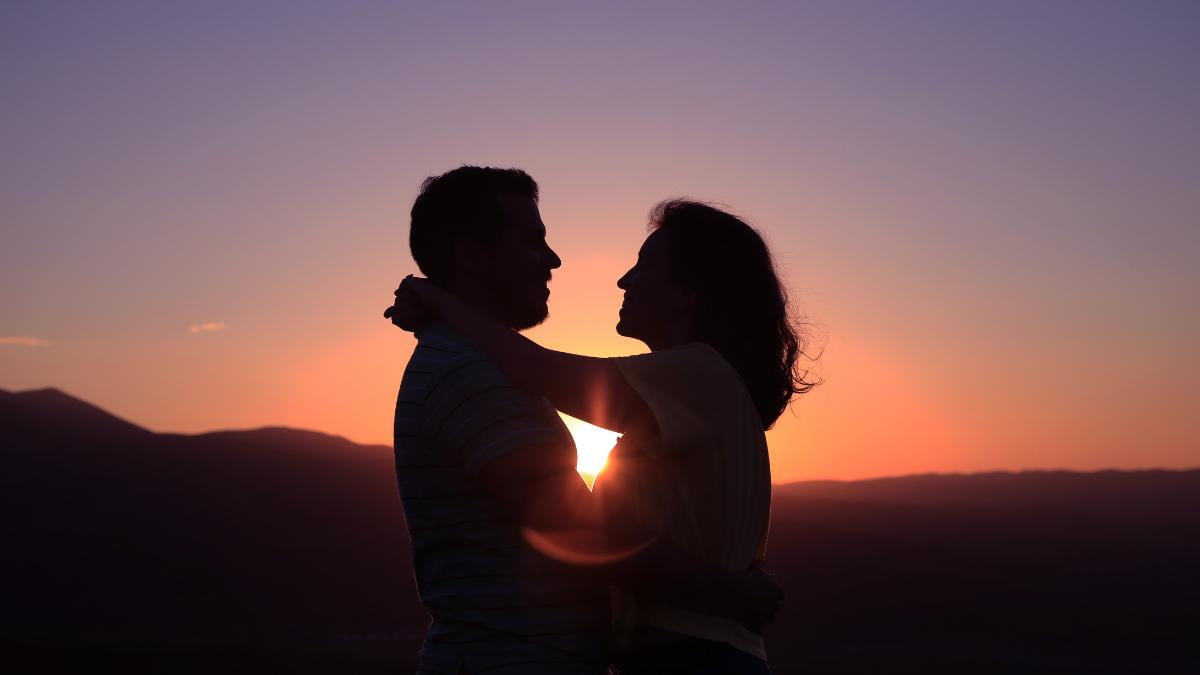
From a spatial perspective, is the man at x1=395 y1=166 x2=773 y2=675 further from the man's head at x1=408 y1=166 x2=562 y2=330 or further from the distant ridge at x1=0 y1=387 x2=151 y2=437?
the distant ridge at x1=0 y1=387 x2=151 y2=437

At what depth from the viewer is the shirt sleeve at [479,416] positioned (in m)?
2.82

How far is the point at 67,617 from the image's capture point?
31156mm

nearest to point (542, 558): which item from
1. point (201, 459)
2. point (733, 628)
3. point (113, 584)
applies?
point (733, 628)

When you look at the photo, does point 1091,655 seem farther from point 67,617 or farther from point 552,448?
point 552,448

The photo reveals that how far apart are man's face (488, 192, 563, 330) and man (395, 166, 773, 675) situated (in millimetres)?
355

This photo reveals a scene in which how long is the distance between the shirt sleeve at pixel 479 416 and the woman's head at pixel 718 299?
1.84 feet

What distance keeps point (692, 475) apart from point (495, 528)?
1.67ft

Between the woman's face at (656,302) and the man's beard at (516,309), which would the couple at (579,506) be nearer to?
the woman's face at (656,302)

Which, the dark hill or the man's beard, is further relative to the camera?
the dark hill

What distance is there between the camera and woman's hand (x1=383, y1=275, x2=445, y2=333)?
3303mm

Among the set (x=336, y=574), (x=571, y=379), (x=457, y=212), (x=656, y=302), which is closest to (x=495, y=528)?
(x=571, y=379)

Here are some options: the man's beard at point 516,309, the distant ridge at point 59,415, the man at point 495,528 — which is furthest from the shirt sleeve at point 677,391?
the distant ridge at point 59,415

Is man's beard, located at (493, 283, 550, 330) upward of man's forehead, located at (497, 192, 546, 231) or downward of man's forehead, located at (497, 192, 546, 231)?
downward

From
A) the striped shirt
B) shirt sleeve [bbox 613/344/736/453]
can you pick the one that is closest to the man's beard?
the striped shirt
